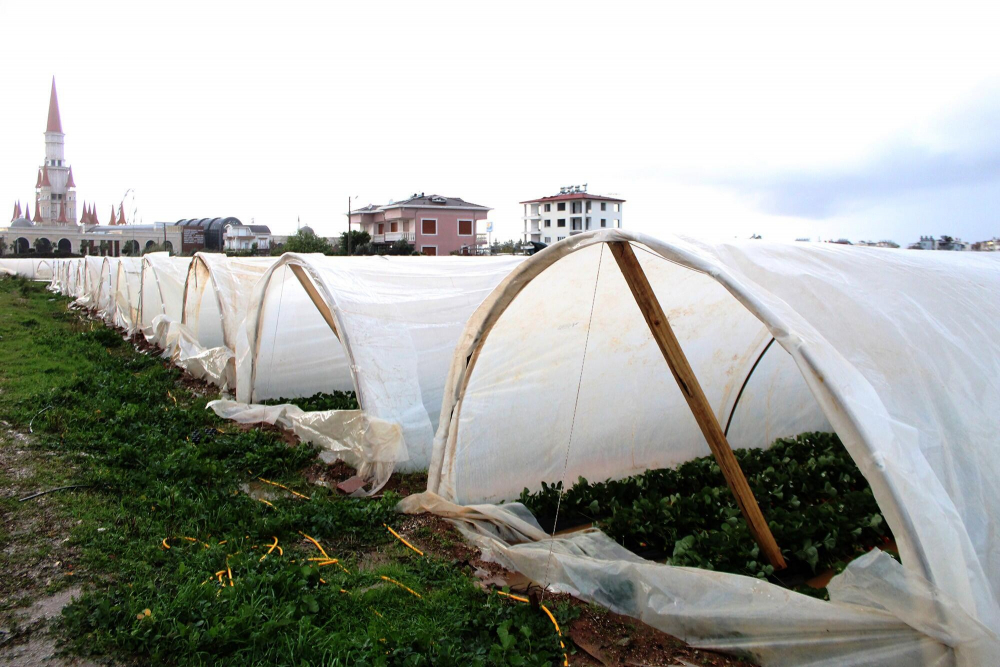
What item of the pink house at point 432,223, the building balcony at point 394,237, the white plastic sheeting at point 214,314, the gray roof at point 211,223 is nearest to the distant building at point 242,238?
the gray roof at point 211,223

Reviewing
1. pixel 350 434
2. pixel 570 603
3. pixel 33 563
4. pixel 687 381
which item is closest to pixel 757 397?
pixel 687 381

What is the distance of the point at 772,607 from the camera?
3.08 meters

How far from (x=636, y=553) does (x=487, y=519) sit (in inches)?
41.4

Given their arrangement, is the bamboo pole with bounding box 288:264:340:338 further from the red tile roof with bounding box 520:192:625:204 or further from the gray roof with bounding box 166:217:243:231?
the gray roof with bounding box 166:217:243:231

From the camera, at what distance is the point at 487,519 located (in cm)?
482

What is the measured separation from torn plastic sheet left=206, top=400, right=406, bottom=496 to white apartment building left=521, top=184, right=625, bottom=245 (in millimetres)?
49019

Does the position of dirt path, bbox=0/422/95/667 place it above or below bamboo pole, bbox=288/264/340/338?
below

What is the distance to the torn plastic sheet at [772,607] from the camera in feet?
8.55

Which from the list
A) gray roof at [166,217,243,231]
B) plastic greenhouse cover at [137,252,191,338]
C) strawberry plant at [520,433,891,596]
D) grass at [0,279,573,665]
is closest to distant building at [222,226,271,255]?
gray roof at [166,217,243,231]

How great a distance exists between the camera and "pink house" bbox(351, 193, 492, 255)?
47.4 meters

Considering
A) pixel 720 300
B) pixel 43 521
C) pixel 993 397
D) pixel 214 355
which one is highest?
pixel 720 300

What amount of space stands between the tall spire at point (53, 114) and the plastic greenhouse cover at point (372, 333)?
9865cm

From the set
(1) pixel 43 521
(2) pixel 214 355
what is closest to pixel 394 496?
(1) pixel 43 521

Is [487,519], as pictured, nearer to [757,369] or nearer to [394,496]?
[394,496]
